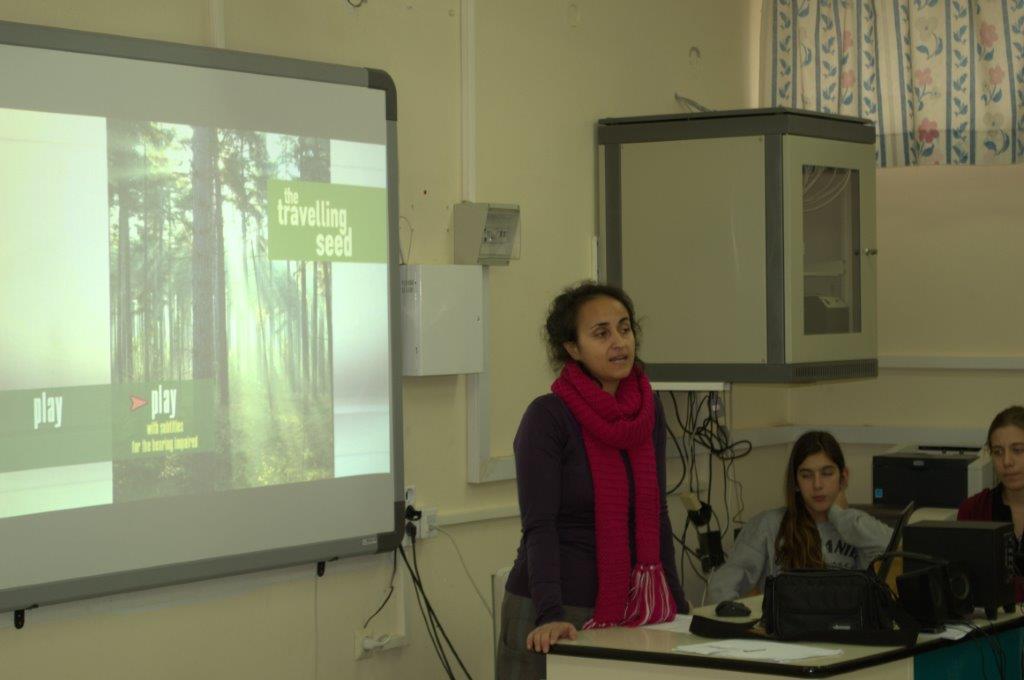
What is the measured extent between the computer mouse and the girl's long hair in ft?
3.11

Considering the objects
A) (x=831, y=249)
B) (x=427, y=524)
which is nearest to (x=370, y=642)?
(x=427, y=524)

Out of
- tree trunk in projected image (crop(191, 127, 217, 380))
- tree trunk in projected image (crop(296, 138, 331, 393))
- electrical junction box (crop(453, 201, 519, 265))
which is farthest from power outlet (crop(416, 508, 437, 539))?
tree trunk in projected image (crop(191, 127, 217, 380))

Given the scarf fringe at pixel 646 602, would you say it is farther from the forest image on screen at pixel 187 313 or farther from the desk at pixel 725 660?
the forest image on screen at pixel 187 313

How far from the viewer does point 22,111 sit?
3.25 m

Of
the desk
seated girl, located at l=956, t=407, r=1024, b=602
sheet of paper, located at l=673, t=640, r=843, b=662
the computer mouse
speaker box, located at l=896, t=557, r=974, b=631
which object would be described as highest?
seated girl, located at l=956, t=407, r=1024, b=602

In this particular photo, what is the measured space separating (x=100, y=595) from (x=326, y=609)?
2.74ft

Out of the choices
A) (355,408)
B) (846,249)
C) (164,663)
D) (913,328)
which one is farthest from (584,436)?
(913,328)

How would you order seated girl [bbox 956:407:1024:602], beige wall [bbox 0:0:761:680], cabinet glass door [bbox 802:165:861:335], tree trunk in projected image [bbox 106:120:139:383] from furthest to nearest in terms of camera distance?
1. cabinet glass door [bbox 802:165:861:335]
2. seated girl [bbox 956:407:1024:602]
3. beige wall [bbox 0:0:761:680]
4. tree trunk in projected image [bbox 106:120:139:383]

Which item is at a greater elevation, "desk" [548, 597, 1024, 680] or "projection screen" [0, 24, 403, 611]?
"projection screen" [0, 24, 403, 611]

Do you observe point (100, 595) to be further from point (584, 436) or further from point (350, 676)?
point (584, 436)

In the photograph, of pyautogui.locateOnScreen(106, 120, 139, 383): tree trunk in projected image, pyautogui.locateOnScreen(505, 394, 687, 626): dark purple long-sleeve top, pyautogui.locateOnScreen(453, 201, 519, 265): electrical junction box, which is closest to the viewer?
pyautogui.locateOnScreen(505, 394, 687, 626): dark purple long-sleeve top

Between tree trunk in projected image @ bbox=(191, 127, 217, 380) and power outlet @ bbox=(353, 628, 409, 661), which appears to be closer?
tree trunk in projected image @ bbox=(191, 127, 217, 380)

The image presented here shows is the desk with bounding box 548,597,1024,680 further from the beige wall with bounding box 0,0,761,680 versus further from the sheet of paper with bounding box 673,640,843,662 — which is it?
the beige wall with bounding box 0,0,761,680

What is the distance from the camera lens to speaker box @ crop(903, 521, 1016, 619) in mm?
3039
